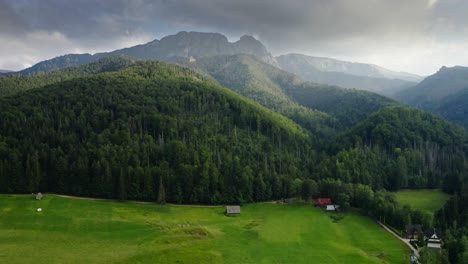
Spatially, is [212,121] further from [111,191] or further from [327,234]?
[327,234]

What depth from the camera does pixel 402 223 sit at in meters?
85.4

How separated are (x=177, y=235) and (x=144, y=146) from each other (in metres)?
51.3

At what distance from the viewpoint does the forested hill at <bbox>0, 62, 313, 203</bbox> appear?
4161 inches

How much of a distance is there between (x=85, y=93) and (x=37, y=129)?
39337 mm

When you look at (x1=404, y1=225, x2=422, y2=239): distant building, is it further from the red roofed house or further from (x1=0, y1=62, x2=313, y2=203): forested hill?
(x1=0, y1=62, x2=313, y2=203): forested hill

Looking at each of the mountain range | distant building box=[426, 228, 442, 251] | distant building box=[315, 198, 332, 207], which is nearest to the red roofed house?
distant building box=[315, 198, 332, 207]

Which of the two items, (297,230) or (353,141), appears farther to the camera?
(353,141)

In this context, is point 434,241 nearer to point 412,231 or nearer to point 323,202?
point 412,231

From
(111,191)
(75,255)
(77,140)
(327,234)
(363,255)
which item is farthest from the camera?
(77,140)

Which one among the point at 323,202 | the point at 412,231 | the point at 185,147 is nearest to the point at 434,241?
the point at 412,231

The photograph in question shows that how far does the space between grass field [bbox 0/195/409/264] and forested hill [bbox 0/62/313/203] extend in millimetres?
7619

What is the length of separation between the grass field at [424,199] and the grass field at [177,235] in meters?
21.0

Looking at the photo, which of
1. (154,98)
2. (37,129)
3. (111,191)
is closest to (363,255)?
(111,191)

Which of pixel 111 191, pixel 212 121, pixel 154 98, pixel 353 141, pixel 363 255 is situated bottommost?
pixel 363 255
